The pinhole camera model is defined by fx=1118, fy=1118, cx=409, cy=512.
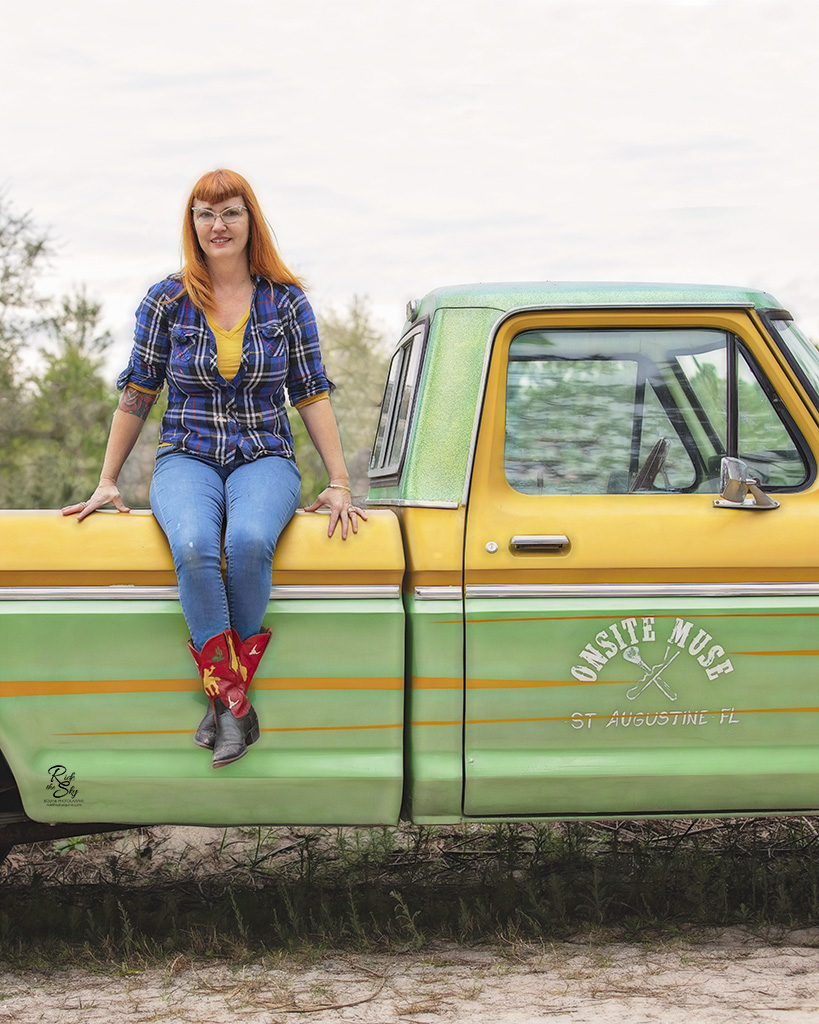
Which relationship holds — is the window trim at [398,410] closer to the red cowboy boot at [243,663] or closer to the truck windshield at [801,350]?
the red cowboy boot at [243,663]

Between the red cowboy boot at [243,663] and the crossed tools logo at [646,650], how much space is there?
0.90 meters

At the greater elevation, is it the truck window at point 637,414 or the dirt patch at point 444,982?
the truck window at point 637,414

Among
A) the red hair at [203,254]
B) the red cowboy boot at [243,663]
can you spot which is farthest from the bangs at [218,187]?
the red cowboy boot at [243,663]

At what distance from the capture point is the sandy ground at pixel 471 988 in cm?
310

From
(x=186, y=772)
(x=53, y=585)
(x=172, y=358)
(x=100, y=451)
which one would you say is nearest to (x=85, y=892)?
(x=186, y=772)

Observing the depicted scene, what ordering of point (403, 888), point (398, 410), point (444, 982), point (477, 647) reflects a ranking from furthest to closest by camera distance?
1. point (403, 888)
2. point (398, 410)
3. point (444, 982)
4. point (477, 647)

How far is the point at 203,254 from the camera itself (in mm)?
3457

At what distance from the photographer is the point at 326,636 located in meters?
3.21

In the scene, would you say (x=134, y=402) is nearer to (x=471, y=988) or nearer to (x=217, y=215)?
(x=217, y=215)

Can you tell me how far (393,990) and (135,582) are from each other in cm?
142

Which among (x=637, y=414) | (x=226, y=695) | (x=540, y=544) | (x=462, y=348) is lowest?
(x=226, y=695)

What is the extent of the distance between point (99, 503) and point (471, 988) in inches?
70.6

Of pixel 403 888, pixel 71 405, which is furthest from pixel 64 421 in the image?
pixel 403 888

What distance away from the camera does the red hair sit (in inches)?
133
